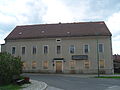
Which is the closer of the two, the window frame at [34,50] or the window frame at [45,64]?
the window frame at [45,64]

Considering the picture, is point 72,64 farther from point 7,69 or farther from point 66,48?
point 7,69

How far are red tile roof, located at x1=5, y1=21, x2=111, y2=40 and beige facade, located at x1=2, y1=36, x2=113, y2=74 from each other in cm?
84

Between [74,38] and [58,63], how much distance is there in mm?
5784

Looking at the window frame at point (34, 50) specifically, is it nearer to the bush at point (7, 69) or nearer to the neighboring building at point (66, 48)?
the neighboring building at point (66, 48)

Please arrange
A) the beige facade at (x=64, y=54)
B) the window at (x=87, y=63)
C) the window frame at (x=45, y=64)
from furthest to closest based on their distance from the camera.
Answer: the window frame at (x=45, y=64)
the window at (x=87, y=63)
the beige facade at (x=64, y=54)

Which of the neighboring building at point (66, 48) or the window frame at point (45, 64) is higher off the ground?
the neighboring building at point (66, 48)

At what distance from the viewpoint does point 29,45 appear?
3934 centimetres

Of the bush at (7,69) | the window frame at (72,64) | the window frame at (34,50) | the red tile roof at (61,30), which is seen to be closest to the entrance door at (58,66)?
the window frame at (72,64)

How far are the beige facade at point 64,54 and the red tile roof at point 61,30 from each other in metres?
0.84

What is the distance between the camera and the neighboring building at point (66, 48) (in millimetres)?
35875

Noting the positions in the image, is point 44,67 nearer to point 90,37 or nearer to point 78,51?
point 78,51

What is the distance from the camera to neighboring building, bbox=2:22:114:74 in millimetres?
35875

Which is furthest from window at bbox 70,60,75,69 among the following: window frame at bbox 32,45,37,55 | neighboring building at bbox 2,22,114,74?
window frame at bbox 32,45,37,55

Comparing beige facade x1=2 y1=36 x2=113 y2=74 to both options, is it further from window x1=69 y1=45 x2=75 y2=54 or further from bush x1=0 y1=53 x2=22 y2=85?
bush x1=0 y1=53 x2=22 y2=85
